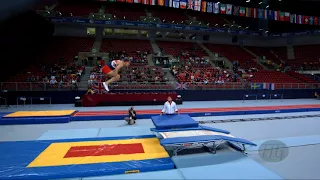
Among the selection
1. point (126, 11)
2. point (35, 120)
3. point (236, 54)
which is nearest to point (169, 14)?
point (126, 11)

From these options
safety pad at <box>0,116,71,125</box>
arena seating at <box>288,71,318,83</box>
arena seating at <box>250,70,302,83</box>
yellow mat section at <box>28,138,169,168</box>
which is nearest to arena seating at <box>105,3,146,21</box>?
arena seating at <box>250,70,302,83</box>

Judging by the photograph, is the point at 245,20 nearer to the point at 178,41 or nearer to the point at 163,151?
the point at 178,41

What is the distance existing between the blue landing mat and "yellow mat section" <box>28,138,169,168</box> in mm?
703

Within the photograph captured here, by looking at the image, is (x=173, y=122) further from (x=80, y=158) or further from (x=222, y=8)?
(x=222, y=8)

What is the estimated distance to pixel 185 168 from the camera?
15.4 feet

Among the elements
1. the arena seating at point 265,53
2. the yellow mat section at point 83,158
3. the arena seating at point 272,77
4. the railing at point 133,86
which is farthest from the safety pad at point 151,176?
the arena seating at point 265,53

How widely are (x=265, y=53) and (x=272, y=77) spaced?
956cm

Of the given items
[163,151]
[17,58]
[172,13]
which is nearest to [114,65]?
[163,151]

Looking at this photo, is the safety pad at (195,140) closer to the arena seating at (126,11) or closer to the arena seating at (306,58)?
the arena seating at (126,11)

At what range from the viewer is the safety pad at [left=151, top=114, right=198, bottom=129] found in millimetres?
A: 6832

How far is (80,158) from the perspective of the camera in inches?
200

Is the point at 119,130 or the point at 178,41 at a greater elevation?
the point at 178,41

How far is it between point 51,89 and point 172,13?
21.1 m

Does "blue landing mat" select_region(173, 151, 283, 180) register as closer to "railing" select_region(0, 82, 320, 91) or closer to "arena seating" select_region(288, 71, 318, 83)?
"railing" select_region(0, 82, 320, 91)
